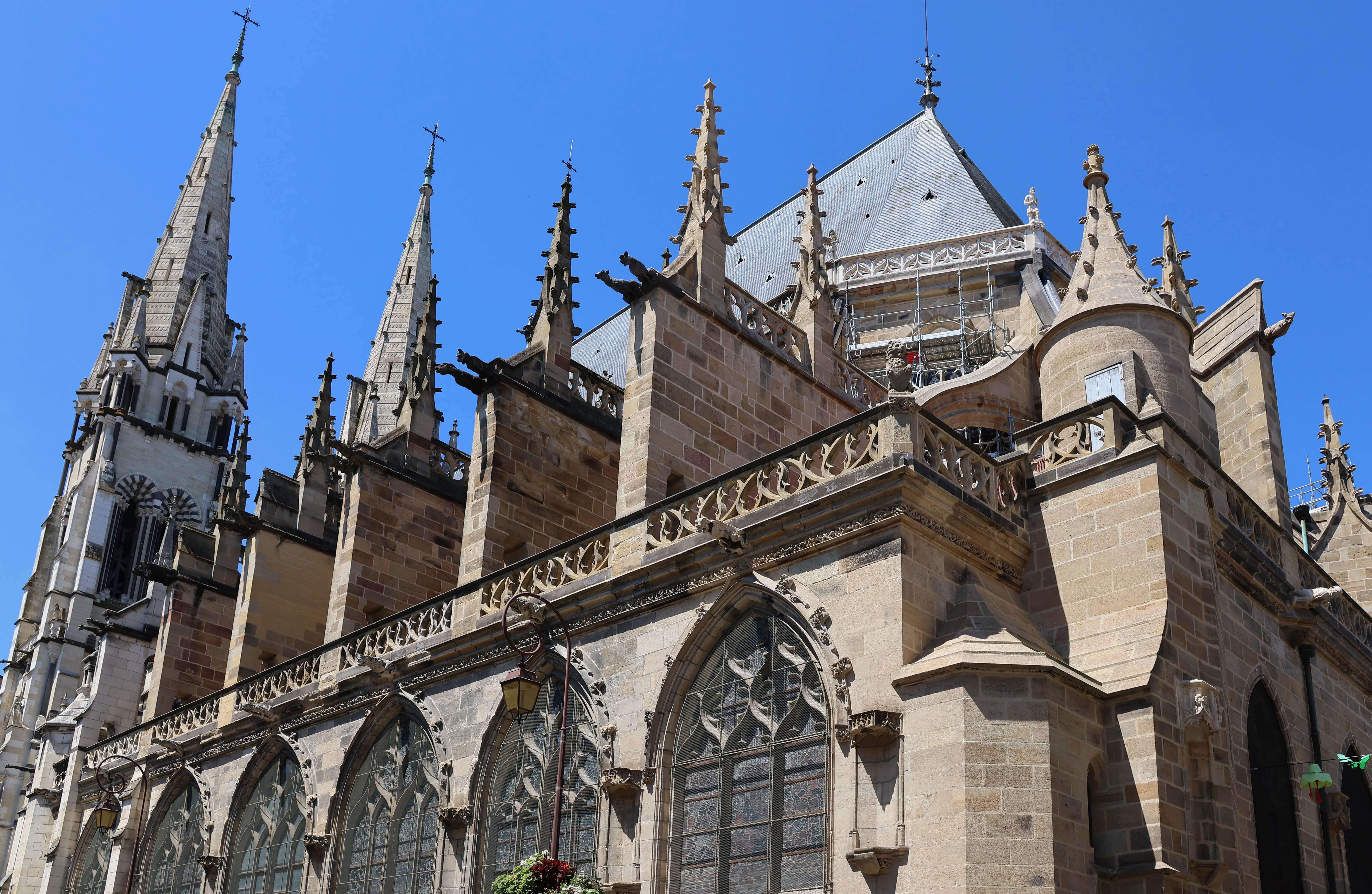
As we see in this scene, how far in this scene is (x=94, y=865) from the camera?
2623 centimetres

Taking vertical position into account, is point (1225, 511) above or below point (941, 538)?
above

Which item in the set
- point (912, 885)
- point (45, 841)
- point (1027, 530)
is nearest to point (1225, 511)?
point (1027, 530)

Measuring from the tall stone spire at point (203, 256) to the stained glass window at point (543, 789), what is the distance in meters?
53.5

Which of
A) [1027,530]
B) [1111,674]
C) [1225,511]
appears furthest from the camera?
[1225,511]

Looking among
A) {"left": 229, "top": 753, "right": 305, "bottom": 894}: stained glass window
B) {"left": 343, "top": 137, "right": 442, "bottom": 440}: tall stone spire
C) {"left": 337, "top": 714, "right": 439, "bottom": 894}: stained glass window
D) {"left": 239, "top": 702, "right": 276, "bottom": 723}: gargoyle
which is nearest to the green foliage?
{"left": 337, "top": 714, "right": 439, "bottom": 894}: stained glass window

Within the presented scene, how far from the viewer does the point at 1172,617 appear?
12.9 metres

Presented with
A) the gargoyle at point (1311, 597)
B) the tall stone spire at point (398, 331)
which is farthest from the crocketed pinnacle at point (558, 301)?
the tall stone spire at point (398, 331)

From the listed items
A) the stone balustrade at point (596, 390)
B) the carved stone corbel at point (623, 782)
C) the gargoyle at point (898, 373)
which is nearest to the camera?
the gargoyle at point (898, 373)

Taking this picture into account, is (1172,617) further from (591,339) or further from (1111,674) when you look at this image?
(591,339)

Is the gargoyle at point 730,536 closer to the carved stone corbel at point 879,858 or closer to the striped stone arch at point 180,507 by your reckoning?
the carved stone corbel at point 879,858

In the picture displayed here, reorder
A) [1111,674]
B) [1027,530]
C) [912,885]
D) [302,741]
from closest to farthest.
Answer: [912,885]
[1111,674]
[1027,530]
[302,741]

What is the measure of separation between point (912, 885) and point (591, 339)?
31944mm

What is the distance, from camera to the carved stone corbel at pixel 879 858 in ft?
37.8

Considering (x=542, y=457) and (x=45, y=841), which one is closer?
(x=542, y=457)
